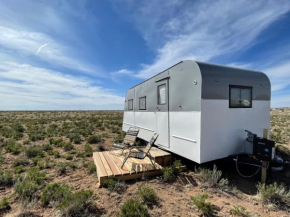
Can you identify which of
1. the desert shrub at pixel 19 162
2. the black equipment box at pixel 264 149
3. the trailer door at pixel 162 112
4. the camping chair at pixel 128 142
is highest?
the trailer door at pixel 162 112

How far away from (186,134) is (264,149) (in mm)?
1979

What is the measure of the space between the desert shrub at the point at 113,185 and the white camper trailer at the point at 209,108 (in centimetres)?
198

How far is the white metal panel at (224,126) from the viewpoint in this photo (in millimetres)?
4293

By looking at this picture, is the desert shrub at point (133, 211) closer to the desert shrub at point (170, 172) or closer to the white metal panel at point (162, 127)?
the desert shrub at point (170, 172)

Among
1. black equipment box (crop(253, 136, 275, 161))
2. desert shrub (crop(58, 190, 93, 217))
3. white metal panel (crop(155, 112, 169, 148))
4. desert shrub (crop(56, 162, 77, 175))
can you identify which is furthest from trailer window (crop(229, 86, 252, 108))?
desert shrub (crop(56, 162, 77, 175))

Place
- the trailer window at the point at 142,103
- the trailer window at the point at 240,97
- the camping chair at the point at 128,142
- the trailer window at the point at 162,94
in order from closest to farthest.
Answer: the trailer window at the point at 240,97 → the trailer window at the point at 162,94 → the camping chair at the point at 128,142 → the trailer window at the point at 142,103

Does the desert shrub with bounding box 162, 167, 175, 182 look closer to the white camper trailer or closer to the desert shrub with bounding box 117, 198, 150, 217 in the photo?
the white camper trailer

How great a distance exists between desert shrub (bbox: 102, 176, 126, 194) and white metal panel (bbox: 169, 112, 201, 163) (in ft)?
6.49

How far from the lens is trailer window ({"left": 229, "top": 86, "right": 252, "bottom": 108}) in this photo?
4752mm

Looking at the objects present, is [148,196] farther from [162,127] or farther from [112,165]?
[162,127]

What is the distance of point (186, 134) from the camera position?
470 cm

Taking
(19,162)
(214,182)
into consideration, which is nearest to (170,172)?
(214,182)

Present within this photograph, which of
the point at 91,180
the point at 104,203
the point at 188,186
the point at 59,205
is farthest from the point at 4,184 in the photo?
the point at 188,186

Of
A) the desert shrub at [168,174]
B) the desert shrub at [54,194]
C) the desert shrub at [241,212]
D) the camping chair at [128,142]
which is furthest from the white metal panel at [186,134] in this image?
the desert shrub at [54,194]
